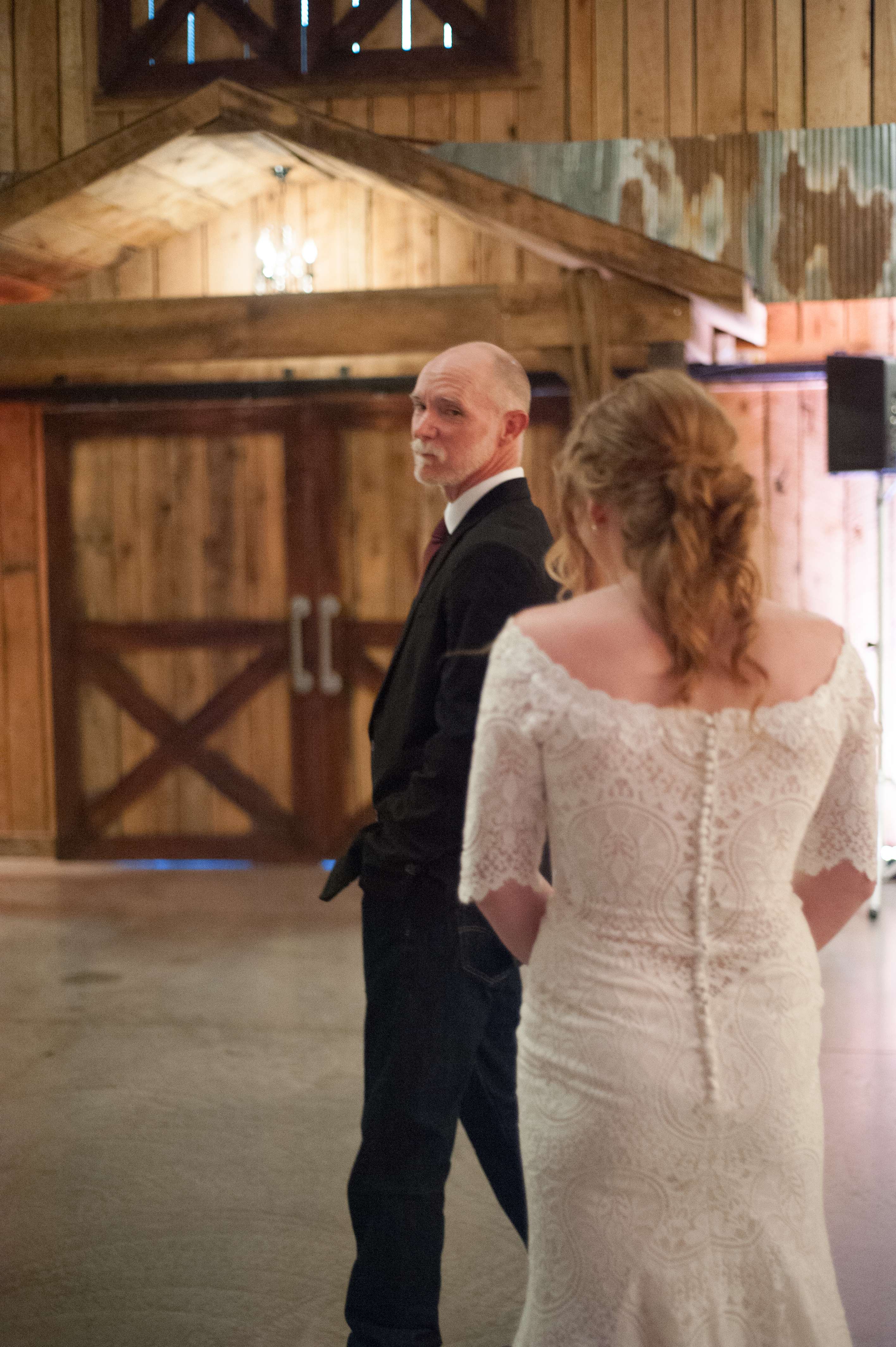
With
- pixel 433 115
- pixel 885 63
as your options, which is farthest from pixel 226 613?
pixel 885 63

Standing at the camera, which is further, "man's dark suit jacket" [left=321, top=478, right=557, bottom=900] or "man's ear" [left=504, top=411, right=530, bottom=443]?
"man's ear" [left=504, top=411, right=530, bottom=443]

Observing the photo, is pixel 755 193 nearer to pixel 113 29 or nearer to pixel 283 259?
pixel 283 259

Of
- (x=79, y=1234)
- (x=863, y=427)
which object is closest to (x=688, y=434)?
(x=79, y=1234)

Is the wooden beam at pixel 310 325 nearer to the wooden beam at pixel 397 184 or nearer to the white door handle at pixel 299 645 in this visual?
the wooden beam at pixel 397 184

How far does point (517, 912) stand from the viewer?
4.81 ft

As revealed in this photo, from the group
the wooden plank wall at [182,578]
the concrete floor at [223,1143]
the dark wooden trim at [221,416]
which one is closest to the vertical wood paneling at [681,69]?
the dark wooden trim at [221,416]

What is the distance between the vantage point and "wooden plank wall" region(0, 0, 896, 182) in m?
6.02

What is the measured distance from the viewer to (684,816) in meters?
1.33

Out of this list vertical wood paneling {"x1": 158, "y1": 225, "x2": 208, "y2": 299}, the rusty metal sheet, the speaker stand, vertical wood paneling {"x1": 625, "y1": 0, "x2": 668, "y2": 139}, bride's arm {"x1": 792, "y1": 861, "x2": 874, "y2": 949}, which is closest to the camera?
bride's arm {"x1": 792, "y1": 861, "x2": 874, "y2": 949}

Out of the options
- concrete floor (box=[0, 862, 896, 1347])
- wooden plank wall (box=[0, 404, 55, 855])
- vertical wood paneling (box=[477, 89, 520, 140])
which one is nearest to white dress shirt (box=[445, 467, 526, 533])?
concrete floor (box=[0, 862, 896, 1347])

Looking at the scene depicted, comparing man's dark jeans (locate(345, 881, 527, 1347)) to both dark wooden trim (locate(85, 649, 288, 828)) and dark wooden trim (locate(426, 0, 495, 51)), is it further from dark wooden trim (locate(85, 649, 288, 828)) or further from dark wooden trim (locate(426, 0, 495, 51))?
dark wooden trim (locate(426, 0, 495, 51))

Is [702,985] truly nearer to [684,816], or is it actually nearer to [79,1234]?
[684,816]

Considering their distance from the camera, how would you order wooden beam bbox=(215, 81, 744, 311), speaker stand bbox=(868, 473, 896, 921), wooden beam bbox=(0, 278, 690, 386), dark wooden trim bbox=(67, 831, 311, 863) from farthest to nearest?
dark wooden trim bbox=(67, 831, 311, 863)
speaker stand bbox=(868, 473, 896, 921)
wooden beam bbox=(0, 278, 690, 386)
wooden beam bbox=(215, 81, 744, 311)

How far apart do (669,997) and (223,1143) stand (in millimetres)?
2201
